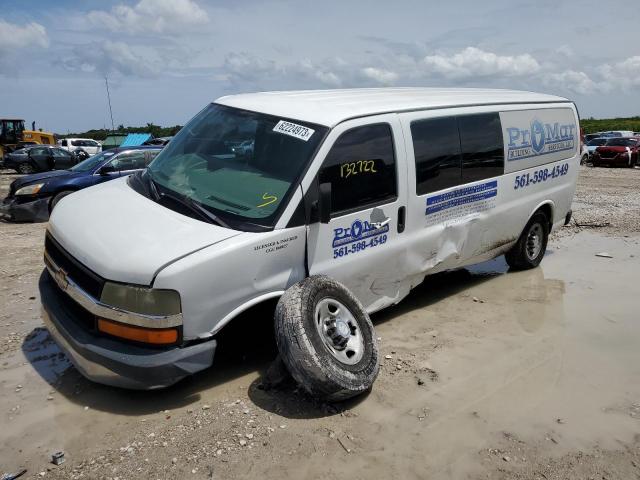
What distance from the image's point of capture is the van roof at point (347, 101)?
4.35 meters

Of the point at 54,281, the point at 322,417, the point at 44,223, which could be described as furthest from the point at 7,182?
the point at 322,417

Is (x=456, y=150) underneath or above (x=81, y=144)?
above

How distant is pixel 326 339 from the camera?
3855mm

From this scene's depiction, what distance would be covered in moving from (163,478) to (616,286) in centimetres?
574

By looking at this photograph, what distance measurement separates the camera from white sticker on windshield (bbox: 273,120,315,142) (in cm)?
416

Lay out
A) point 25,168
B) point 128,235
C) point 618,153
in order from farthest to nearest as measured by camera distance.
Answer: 1. point 618,153
2. point 25,168
3. point 128,235

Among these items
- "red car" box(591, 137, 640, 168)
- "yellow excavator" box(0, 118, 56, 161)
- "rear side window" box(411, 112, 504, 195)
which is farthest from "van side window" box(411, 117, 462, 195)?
"yellow excavator" box(0, 118, 56, 161)

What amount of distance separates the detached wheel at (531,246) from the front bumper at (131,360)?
456 centimetres

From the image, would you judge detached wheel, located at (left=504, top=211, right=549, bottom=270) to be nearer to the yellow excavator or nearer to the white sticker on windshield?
the white sticker on windshield

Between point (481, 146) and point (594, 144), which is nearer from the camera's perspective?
point (481, 146)

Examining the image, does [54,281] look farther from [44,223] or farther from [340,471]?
[44,223]

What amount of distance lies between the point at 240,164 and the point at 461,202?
7.42 feet

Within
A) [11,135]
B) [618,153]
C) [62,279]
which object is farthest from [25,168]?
[618,153]

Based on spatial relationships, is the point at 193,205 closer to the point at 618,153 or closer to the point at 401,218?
the point at 401,218
